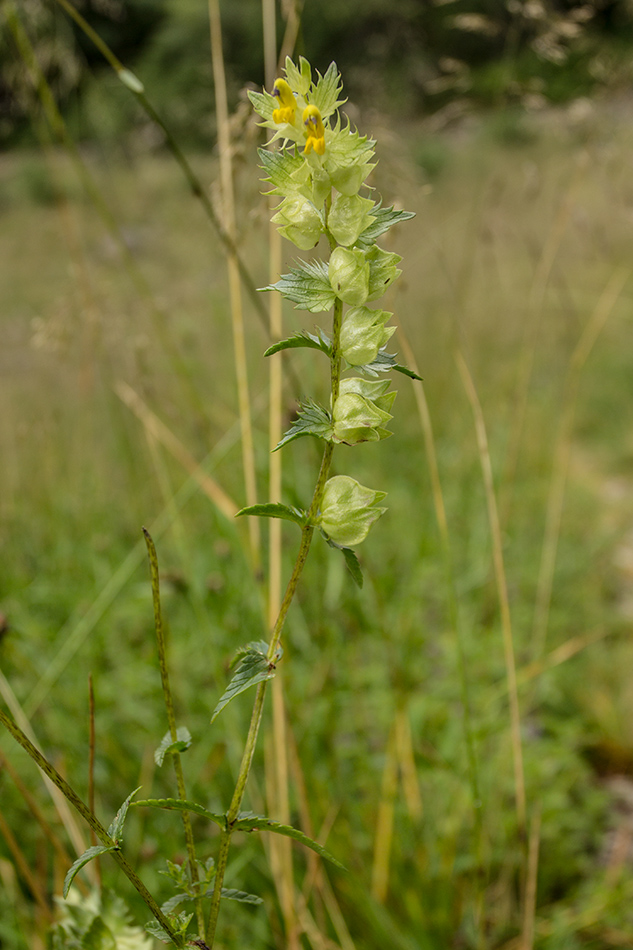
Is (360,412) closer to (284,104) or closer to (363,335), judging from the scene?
(363,335)

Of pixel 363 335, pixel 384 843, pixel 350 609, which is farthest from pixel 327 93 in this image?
pixel 350 609

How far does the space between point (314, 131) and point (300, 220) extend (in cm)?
4

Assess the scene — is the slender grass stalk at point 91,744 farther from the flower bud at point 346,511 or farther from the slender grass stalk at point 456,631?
the slender grass stalk at point 456,631

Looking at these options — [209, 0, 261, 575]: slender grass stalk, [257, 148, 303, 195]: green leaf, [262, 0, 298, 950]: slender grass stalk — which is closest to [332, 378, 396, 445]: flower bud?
[257, 148, 303, 195]: green leaf

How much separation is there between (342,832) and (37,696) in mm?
578

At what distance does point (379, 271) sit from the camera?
37 centimetres

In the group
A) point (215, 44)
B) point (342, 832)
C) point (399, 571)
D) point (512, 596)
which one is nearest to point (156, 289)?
point (399, 571)

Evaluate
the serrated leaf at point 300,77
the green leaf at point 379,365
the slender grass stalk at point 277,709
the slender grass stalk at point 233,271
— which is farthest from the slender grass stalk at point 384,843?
the serrated leaf at point 300,77

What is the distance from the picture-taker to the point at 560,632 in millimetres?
1984

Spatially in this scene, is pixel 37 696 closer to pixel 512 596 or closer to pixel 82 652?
pixel 82 652

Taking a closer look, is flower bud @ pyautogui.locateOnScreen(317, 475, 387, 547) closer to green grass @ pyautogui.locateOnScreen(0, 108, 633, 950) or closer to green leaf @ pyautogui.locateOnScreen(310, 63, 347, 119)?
green leaf @ pyautogui.locateOnScreen(310, 63, 347, 119)

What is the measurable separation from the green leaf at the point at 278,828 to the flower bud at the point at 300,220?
284 mm

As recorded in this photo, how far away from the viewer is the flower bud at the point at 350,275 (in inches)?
13.7

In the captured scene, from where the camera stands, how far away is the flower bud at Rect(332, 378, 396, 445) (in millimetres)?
349
